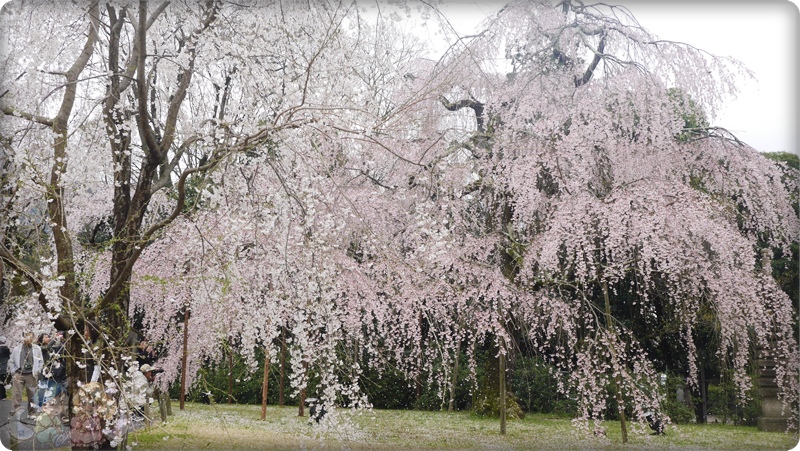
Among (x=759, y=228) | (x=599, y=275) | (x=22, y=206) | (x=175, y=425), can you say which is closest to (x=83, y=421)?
(x=22, y=206)

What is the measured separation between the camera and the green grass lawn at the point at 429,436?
13.9ft

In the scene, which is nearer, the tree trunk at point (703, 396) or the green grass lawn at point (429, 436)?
the green grass lawn at point (429, 436)

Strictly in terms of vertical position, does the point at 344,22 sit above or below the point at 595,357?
above

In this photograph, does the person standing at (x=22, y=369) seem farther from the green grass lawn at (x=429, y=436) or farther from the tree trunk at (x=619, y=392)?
the tree trunk at (x=619, y=392)

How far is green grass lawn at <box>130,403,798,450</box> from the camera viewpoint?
422 cm

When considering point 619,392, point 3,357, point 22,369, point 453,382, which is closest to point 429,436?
point 453,382

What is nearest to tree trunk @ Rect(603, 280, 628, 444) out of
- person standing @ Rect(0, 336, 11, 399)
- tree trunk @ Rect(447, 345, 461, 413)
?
tree trunk @ Rect(447, 345, 461, 413)

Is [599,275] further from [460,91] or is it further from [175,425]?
[175,425]

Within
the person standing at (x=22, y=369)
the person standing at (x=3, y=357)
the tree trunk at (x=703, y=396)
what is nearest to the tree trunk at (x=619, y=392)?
the tree trunk at (x=703, y=396)

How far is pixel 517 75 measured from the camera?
527 centimetres

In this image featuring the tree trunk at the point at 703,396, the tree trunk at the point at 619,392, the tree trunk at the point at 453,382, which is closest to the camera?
the tree trunk at the point at 619,392

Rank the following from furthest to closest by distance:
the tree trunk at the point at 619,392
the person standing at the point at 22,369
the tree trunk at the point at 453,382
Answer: the tree trunk at the point at 453,382, the tree trunk at the point at 619,392, the person standing at the point at 22,369

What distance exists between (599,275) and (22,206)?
383 cm

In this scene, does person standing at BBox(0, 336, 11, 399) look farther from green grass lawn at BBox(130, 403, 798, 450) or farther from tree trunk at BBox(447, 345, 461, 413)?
tree trunk at BBox(447, 345, 461, 413)
